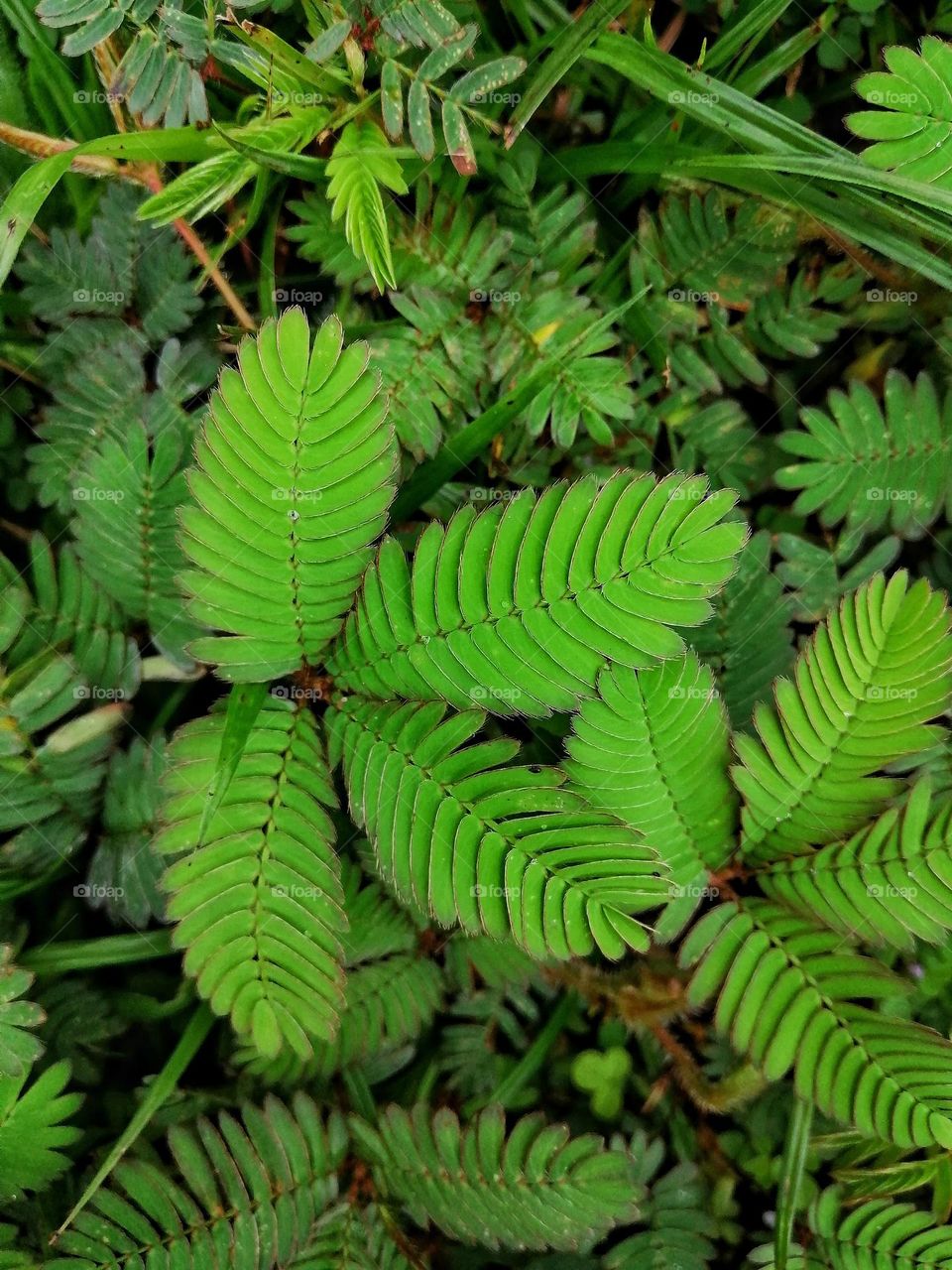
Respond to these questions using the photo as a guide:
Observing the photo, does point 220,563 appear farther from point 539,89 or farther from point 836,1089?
point 836,1089

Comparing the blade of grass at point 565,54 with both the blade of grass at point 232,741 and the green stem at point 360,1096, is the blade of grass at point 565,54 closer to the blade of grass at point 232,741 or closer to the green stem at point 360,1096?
the blade of grass at point 232,741

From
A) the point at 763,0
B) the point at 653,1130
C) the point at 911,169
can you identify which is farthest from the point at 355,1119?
the point at 763,0

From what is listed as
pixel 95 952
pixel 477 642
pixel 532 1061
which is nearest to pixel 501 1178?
pixel 532 1061

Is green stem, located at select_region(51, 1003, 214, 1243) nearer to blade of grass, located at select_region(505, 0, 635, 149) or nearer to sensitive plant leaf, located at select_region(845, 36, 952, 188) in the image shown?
blade of grass, located at select_region(505, 0, 635, 149)

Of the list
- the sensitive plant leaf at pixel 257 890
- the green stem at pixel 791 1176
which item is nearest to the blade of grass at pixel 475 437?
the sensitive plant leaf at pixel 257 890

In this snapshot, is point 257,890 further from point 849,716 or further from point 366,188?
point 366,188

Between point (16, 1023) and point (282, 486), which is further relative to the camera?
point (16, 1023)
